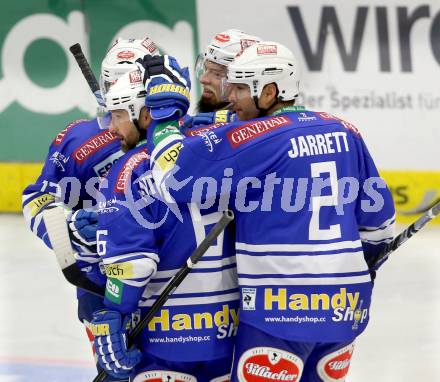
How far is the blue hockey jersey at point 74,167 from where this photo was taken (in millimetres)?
3760

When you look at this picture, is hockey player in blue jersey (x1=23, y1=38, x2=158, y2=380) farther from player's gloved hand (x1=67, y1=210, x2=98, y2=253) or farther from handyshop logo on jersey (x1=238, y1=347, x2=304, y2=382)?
handyshop logo on jersey (x1=238, y1=347, x2=304, y2=382)

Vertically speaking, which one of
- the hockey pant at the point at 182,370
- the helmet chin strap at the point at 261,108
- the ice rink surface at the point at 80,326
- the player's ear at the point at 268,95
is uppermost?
the player's ear at the point at 268,95

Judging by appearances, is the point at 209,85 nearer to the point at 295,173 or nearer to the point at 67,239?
the point at 67,239

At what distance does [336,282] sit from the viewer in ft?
10.2

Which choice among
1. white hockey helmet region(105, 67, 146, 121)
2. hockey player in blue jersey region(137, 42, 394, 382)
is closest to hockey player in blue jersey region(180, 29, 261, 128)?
white hockey helmet region(105, 67, 146, 121)

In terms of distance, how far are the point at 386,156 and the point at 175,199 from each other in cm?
415

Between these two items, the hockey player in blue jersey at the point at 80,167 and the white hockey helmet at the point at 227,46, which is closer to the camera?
the hockey player in blue jersey at the point at 80,167

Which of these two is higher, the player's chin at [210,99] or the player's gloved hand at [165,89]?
the player's gloved hand at [165,89]

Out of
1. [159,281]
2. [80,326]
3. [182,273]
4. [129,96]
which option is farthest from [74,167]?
[80,326]

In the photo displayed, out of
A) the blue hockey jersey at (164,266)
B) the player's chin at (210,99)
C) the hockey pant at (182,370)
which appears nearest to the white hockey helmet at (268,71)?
the blue hockey jersey at (164,266)

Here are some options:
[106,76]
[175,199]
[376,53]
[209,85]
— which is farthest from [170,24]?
[175,199]

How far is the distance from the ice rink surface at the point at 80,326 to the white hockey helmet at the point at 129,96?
1723 mm

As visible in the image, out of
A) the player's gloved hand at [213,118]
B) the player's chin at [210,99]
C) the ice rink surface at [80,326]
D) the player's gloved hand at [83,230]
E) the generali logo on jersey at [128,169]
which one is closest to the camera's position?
the generali logo on jersey at [128,169]

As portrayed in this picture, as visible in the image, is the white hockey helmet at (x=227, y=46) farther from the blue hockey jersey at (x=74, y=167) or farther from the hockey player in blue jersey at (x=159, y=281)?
the hockey player in blue jersey at (x=159, y=281)
